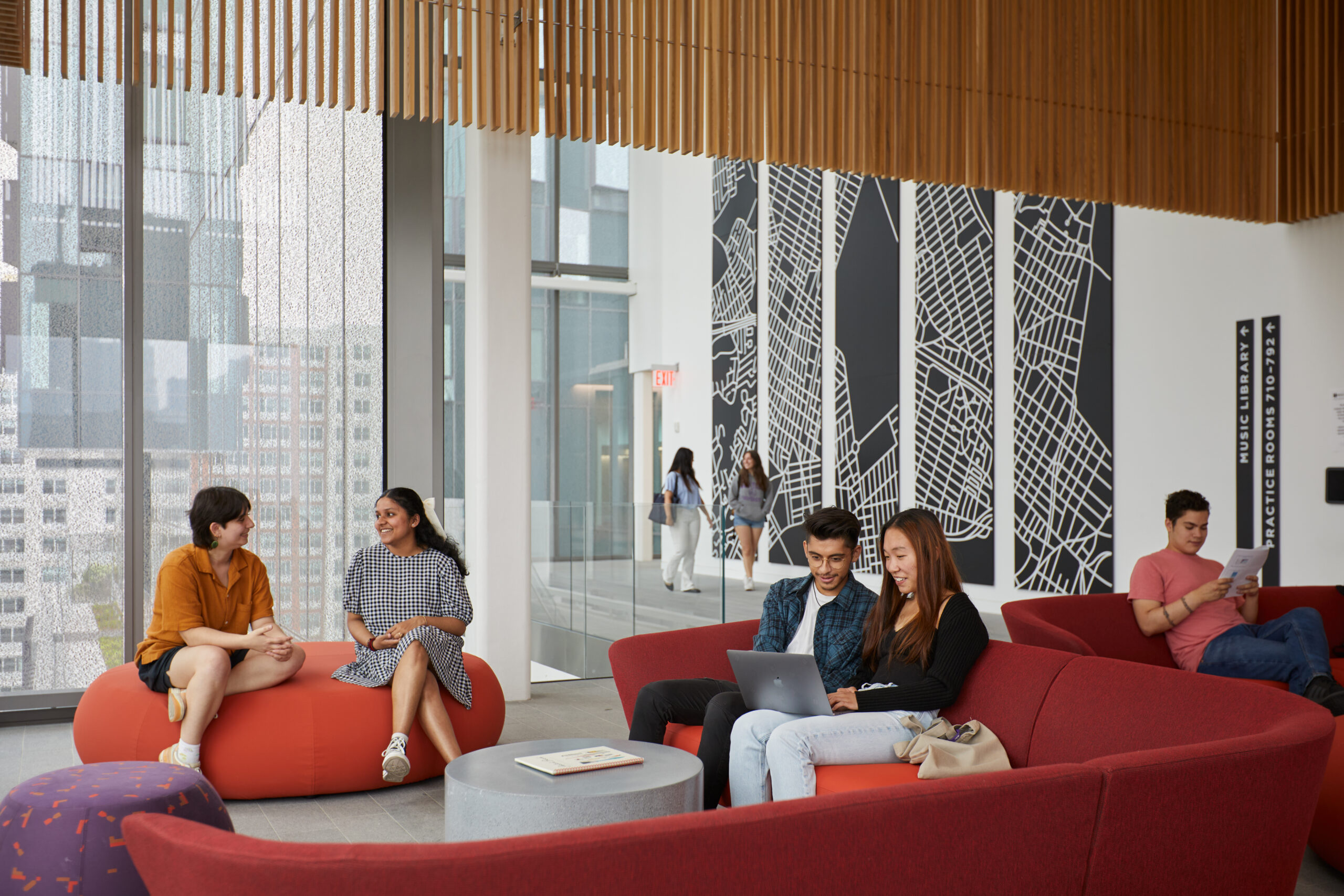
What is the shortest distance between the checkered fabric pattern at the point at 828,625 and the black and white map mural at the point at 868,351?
23.7 feet

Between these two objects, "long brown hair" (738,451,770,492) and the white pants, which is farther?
"long brown hair" (738,451,770,492)

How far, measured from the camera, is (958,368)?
10109 mm

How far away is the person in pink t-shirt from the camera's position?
4.63 m

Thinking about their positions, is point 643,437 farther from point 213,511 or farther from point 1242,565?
point 213,511

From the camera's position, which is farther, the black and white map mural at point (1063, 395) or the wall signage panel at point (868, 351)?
the wall signage panel at point (868, 351)

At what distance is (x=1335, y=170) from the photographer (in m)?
6.66

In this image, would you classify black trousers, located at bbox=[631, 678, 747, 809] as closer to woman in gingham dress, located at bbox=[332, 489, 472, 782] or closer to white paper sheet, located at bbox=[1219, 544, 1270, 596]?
woman in gingham dress, located at bbox=[332, 489, 472, 782]

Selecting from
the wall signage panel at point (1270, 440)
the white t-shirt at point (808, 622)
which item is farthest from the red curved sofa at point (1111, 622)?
the wall signage panel at point (1270, 440)

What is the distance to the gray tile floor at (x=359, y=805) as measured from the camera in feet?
12.6

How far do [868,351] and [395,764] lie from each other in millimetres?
7995

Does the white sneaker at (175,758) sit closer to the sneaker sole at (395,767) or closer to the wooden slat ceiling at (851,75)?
the sneaker sole at (395,767)

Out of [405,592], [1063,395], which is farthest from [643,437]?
[405,592]

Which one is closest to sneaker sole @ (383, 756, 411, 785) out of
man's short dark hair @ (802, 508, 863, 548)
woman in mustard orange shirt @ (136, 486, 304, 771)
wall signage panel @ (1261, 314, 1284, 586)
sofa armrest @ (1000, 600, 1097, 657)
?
woman in mustard orange shirt @ (136, 486, 304, 771)

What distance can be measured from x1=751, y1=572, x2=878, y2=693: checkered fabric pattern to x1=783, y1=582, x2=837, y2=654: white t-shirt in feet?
0.04
